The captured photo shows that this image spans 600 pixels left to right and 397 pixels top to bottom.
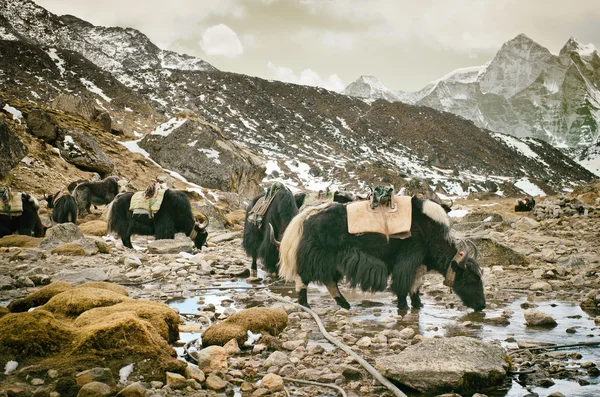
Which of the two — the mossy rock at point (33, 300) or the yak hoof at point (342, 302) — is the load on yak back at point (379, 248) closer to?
the yak hoof at point (342, 302)

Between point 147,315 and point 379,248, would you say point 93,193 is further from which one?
point 147,315

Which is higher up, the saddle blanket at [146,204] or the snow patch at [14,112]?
the snow patch at [14,112]

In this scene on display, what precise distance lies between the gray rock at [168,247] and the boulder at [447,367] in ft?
21.2

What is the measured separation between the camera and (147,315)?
3.17 metres

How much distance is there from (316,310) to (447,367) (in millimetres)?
2291

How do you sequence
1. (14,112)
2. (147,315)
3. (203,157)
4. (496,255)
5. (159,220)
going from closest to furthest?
(147,315) < (496,255) < (159,220) < (14,112) < (203,157)

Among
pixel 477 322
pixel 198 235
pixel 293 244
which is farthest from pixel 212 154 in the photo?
pixel 477 322

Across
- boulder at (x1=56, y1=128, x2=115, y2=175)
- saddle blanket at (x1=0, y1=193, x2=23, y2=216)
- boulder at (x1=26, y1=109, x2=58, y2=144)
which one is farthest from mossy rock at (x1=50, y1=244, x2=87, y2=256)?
boulder at (x1=26, y1=109, x2=58, y2=144)

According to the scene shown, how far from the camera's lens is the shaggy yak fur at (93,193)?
1406cm

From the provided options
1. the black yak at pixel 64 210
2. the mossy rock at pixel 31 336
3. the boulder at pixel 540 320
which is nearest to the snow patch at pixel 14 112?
the black yak at pixel 64 210

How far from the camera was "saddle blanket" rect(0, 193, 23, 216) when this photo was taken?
9555mm

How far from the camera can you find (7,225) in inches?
387

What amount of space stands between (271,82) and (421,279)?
9056 cm

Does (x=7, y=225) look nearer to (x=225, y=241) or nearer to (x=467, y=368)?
(x=225, y=241)
